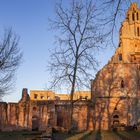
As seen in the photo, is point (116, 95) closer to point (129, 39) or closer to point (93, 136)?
point (93, 136)

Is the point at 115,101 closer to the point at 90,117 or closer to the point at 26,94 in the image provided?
the point at 90,117

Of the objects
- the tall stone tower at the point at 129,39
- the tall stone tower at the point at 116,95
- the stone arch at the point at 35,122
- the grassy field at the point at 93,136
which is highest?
the tall stone tower at the point at 129,39

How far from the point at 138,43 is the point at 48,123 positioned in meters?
33.9

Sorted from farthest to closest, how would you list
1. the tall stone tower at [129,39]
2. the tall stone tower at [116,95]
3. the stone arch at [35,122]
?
the tall stone tower at [129,39] → the stone arch at [35,122] → the tall stone tower at [116,95]

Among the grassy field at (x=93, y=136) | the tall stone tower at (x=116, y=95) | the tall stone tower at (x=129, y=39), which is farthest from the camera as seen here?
the tall stone tower at (x=129, y=39)

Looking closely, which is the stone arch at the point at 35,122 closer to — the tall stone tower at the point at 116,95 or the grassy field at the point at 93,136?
the tall stone tower at the point at 116,95

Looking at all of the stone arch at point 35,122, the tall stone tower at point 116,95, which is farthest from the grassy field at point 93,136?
the stone arch at point 35,122

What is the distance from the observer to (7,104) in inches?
1651

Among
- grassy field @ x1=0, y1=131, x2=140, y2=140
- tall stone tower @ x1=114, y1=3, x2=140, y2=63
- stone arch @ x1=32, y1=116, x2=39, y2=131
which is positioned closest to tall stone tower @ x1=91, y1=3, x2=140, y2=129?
stone arch @ x1=32, y1=116, x2=39, y2=131

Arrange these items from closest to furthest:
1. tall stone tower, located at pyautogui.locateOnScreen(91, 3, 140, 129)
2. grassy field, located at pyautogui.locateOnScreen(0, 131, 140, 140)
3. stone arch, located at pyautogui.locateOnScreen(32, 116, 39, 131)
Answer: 1. grassy field, located at pyautogui.locateOnScreen(0, 131, 140, 140)
2. tall stone tower, located at pyautogui.locateOnScreen(91, 3, 140, 129)
3. stone arch, located at pyautogui.locateOnScreen(32, 116, 39, 131)

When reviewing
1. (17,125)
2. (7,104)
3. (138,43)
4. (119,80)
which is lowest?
(17,125)

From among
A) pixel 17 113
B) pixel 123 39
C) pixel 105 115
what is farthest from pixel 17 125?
pixel 123 39

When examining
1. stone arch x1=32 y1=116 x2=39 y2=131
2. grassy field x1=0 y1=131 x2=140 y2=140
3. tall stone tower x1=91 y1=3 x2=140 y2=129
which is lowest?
stone arch x1=32 y1=116 x2=39 y2=131

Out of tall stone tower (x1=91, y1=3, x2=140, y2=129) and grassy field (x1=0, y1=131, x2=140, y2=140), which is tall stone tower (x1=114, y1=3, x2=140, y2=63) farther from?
grassy field (x1=0, y1=131, x2=140, y2=140)
